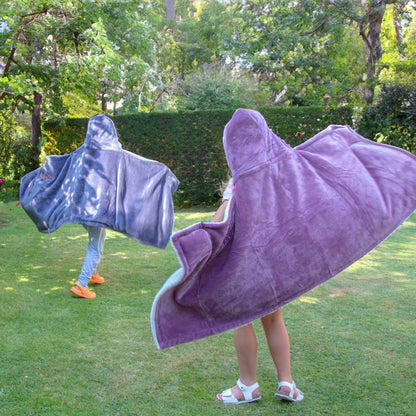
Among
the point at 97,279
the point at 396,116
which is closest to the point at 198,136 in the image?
the point at 396,116

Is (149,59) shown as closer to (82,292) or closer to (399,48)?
(399,48)

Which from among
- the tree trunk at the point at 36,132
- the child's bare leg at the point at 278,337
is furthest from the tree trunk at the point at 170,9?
the child's bare leg at the point at 278,337

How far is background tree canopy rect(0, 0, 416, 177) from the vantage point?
36.0 ft

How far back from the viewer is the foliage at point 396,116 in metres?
12.1

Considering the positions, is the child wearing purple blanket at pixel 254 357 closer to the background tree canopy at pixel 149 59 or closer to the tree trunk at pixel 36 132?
the background tree canopy at pixel 149 59

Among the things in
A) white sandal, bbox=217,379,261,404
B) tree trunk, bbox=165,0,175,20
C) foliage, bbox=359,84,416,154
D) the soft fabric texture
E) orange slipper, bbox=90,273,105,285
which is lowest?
orange slipper, bbox=90,273,105,285

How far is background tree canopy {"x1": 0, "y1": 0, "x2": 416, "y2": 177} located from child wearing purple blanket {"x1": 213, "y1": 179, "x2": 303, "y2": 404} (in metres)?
7.75

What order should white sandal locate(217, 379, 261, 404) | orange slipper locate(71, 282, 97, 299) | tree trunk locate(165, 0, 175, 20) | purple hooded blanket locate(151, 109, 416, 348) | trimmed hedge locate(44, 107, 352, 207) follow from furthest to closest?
tree trunk locate(165, 0, 175, 20), trimmed hedge locate(44, 107, 352, 207), orange slipper locate(71, 282, 97, 299), white sandal locate(217, 379, 261, 404), purple hooded blanket locate(151, 109, 416, 348)

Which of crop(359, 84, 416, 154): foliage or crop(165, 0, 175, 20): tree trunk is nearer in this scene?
crop(359, 84, 416, 154): foliage

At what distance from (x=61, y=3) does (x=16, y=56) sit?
2.19m

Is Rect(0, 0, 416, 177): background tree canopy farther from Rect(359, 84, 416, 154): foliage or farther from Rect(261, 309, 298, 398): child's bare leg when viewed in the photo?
Rect(261, 309, 298, 398): child's bare leg

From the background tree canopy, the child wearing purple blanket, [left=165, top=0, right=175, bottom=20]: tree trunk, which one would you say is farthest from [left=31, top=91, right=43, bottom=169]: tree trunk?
[left=165, top=0, right=175, bottom=20]: tree trunk

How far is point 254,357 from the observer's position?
3.13 meters

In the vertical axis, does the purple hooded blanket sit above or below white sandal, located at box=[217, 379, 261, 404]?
above
